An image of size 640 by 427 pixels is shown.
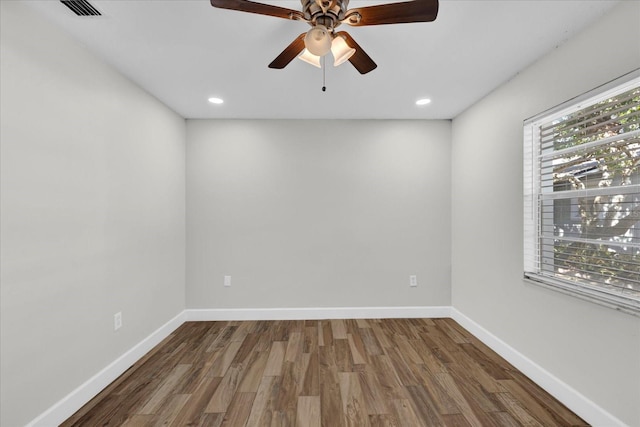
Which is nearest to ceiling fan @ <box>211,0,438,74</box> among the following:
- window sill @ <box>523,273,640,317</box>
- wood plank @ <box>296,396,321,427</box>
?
window sill @ <box>523,273,640,317</box>

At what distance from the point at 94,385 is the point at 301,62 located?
2.75m

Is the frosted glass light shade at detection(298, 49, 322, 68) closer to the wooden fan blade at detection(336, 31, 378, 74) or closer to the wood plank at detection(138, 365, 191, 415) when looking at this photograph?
the wooden fan blade at detection(336, 31, 378, 74)

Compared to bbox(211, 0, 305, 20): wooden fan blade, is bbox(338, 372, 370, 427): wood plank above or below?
below

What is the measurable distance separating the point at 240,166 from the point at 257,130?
1.57 ft

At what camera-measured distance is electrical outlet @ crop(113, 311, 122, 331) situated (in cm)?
232

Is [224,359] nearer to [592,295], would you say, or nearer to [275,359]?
[275,359]

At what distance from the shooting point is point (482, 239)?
2949mm

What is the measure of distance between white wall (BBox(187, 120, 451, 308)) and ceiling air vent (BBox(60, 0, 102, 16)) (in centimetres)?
184

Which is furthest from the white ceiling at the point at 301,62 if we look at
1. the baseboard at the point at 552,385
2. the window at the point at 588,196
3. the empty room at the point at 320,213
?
the baseboard at the point at 552,385

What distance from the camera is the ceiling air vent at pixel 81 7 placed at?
1611mm

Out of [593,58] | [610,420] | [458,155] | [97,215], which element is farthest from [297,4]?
[610,420]

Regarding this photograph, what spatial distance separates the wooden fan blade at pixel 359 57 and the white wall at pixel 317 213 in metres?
1.77

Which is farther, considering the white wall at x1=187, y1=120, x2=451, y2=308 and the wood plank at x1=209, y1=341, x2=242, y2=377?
the white wall at x1=187, y1=120, x2=451, y2=308

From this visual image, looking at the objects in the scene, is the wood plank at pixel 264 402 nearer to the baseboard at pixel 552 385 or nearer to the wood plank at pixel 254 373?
the wood plank at pixel 254 373
